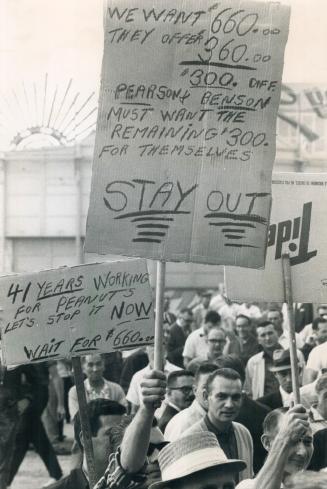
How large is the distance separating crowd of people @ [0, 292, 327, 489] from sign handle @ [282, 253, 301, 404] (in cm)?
9

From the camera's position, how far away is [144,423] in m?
3.33

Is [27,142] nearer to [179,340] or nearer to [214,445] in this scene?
[214,445]

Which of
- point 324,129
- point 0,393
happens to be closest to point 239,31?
point 0,393

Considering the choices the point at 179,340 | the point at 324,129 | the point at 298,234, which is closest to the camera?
the point at 298,234

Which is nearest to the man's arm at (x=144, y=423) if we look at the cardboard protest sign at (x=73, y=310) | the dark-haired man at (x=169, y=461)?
the dark-haired man at (x=169, y=461)

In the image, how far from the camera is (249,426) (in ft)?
20.0

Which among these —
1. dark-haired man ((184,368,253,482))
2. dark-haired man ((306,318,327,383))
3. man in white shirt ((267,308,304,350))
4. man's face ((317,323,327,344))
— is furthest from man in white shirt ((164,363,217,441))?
man in white shirt ((267,308,304,350))

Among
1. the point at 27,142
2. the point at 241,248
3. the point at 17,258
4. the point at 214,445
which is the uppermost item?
the point at 27,142

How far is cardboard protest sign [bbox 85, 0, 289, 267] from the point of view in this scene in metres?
3.63

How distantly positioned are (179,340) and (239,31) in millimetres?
7988

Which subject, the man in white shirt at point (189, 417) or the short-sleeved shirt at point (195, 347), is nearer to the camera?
the man in white shirt at point (189, 417)

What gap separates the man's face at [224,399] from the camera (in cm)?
464

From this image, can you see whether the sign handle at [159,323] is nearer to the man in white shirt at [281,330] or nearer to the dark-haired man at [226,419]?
the dark-haired man at [226,419]

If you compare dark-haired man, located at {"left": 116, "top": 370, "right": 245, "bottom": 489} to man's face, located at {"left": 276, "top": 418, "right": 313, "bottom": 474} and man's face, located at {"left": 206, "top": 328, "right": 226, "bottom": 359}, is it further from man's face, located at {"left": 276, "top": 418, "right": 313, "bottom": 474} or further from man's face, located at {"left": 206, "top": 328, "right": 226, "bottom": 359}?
man's face, located at {"left": 206, "top": 328, "right": 226, "bottom": 359}
